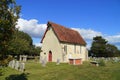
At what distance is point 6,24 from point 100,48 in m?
80.2

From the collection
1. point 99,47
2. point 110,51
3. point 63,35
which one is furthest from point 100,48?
point 63,35

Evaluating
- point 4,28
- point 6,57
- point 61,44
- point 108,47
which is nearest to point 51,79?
point 6,57

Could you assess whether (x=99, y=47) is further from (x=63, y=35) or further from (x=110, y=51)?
(x=63, y=35)

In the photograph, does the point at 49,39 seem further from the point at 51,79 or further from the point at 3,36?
the point at 3,36

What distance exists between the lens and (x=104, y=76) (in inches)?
956

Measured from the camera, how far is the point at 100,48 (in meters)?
91.9

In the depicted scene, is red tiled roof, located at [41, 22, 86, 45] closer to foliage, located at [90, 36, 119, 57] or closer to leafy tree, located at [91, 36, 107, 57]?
leafy tree, located at [91, 36, 107, 57]

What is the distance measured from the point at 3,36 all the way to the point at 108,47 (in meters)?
86.7

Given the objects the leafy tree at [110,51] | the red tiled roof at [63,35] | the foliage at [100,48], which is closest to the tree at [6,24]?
the red tiled roof at [63,35]

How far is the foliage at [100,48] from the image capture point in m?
91.9

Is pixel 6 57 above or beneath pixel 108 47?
beneath

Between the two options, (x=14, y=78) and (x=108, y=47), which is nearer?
(x=14, y=78)

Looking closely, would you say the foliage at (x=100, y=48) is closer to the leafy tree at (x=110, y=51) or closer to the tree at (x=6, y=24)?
the leafy tree at (x=110, y=51)

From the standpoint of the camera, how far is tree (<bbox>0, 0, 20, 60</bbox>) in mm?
14576
